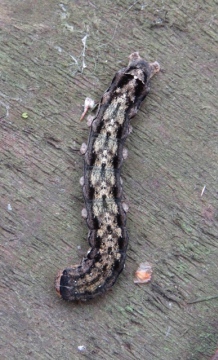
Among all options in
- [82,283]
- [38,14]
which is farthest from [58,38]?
[82,283]

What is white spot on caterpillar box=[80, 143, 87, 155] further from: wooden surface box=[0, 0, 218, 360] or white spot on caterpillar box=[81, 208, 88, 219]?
white spot on caterpillar box=[81, 208, 88, 219]

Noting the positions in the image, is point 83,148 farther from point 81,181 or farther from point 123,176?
point 123,176

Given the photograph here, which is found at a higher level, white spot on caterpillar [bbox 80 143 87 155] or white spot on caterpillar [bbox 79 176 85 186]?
white spot on caterpillar [bbox 80 143 87 155]

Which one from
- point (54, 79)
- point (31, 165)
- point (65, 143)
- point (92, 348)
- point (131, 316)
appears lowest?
point (92, 348)

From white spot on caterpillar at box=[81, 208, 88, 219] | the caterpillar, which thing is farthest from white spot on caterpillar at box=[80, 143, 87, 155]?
white spot on caterpillar at box=[81, 208, 88, 219]

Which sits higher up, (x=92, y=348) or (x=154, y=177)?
(x=154, y=177)

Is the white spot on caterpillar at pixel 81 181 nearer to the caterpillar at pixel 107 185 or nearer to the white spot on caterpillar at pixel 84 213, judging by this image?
the caterpillar at pixel 107 185

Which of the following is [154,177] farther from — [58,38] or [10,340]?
[10,340]
